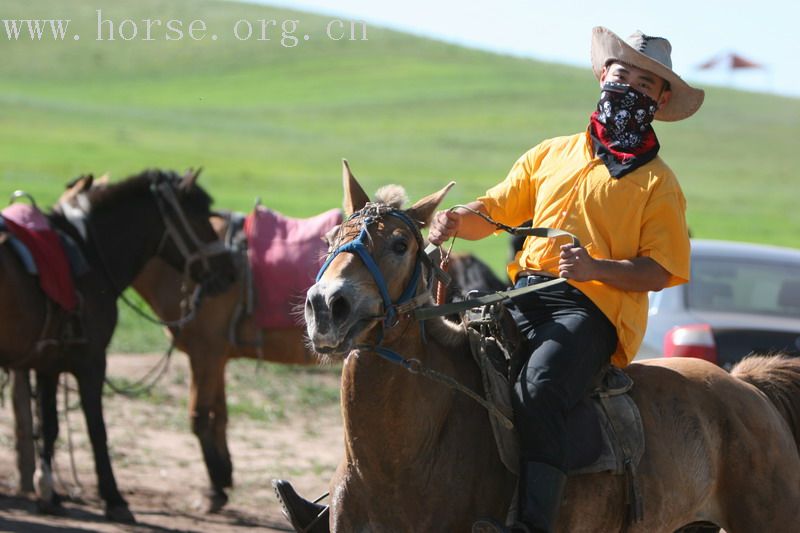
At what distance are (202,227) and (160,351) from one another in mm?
4955

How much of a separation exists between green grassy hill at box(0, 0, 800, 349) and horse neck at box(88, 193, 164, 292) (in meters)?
14.6

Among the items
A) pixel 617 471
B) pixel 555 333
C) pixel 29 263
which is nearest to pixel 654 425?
pixel 617 471

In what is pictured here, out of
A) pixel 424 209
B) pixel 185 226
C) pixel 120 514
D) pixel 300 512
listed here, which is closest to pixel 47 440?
pixel 120 514

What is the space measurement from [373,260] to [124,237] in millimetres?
5040

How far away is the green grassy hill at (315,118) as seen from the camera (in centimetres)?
3803

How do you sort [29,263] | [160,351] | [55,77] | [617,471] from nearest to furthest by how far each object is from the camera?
[617,471], [29,263], [160,351], [55,77]

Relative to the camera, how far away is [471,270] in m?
11.6

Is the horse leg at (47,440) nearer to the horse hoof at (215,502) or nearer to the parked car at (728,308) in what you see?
the horse hoof at (215,502)

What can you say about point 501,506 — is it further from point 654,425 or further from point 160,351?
point 160,351

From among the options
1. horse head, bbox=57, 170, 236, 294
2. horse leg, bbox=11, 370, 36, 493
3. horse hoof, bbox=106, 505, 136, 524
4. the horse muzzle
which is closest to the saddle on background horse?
horse head, bbox=57, 170, 236, 294

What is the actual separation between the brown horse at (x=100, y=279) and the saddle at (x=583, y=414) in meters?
4.17

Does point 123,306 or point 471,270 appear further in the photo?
point 123,306

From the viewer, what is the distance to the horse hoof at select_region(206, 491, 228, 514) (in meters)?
8.35

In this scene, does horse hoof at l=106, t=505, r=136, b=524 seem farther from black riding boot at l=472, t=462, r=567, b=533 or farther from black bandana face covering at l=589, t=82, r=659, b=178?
black bandana face covering at l=589, t=82, r=659, b=178
